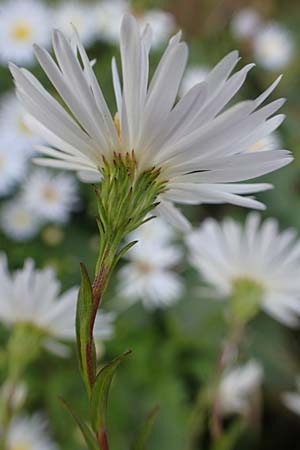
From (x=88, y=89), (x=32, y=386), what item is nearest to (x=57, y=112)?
(x=88, y=89)

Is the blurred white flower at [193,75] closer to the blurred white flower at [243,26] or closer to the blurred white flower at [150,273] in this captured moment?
the blurred white flower at [243,26]

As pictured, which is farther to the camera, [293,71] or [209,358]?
[293,71]

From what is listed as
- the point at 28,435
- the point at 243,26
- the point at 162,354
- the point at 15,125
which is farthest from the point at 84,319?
the point at 243,26

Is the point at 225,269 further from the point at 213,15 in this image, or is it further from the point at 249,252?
the point at 213,15

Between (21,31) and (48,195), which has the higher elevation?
(21,31)

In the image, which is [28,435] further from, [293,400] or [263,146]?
[263,146]

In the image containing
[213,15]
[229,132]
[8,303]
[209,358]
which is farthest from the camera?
[213,15]
